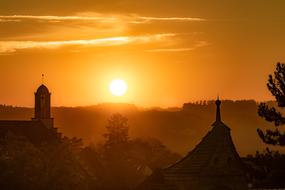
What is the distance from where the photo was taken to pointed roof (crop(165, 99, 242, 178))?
62.9 m

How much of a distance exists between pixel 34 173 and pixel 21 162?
6.02 feet

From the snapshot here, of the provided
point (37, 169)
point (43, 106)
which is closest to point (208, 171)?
point (37, 169)

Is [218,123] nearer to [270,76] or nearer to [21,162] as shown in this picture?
[270,76]

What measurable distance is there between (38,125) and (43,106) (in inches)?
394

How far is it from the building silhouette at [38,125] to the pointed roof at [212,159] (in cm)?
6804

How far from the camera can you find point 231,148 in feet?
208

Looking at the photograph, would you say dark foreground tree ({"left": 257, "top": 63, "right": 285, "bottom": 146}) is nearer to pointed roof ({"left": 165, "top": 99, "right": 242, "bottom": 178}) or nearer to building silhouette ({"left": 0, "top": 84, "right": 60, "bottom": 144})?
pointed roof ({"left": 165, "top": 99, "right": 242, "bottom": 178})

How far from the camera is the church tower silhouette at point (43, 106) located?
153 m

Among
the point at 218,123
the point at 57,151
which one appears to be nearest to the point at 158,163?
the point at 57,151

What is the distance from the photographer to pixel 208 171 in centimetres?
6269

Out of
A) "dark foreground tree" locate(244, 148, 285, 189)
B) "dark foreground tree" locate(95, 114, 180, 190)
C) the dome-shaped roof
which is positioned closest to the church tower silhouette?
A: the dome-shaped roof

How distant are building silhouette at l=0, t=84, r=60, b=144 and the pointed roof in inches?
2679

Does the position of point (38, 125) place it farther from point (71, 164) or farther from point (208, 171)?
point (208, 171)

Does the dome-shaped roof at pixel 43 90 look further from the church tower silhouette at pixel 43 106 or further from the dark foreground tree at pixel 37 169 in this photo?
the dark foreground tree at pixel 37 169
